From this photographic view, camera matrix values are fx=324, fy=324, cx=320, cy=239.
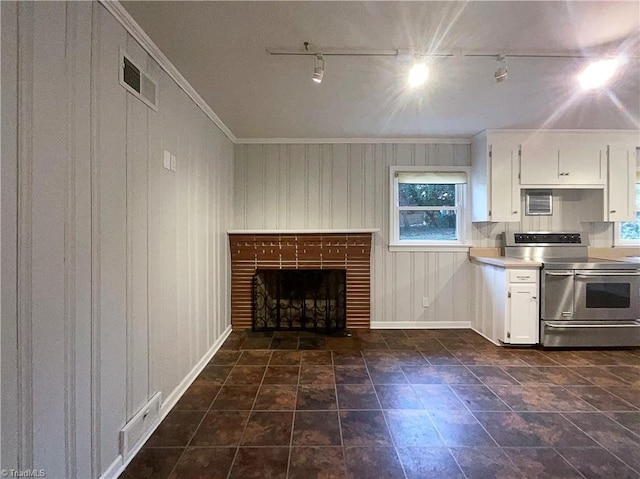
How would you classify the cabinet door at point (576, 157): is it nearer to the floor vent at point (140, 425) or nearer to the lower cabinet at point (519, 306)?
the lower cabinet at point (519, 306)

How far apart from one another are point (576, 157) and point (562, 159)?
16 centimetres

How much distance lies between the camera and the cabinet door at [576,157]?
11.8 feet

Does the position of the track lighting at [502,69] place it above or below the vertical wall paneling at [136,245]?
above

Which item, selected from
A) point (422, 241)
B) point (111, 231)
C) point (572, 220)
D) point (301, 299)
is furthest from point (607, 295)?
point (111, 231)

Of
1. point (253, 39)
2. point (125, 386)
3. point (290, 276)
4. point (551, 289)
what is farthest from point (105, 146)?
point (551, 289)

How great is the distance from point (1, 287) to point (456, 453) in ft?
7.00

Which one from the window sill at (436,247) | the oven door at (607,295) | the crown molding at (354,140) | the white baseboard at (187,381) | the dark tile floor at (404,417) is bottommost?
the dark tile floor at (404,417)

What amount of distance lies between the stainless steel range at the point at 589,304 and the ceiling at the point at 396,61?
1.53 meters

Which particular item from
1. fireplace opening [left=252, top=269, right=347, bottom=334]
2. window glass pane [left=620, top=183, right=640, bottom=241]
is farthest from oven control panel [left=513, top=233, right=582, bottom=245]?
fireplace opening [left=252, top=269, right=347, bottom=334]

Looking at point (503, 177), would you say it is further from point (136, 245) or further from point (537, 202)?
point (136, 245)

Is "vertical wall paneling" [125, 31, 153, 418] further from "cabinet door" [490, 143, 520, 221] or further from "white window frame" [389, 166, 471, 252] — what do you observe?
"cabinet door" [490, 143, 520, 221]

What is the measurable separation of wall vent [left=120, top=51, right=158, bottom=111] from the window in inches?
197

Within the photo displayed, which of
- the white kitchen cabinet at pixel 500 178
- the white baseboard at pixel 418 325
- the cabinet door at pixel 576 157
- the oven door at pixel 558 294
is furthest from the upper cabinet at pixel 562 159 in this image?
the white baseboard at pixel 418 325

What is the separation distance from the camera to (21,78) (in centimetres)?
105
